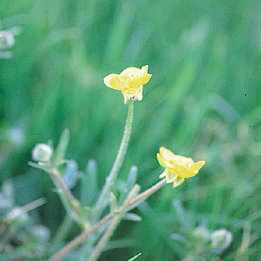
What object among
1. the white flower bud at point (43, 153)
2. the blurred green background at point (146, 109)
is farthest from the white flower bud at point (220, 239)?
the white flower bud at point (43, 153)

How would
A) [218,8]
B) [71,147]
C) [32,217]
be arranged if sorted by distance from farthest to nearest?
[218,8] → [71,147] → [32,217]

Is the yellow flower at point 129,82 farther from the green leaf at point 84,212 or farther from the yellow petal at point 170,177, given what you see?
the green leaf at point 84,212

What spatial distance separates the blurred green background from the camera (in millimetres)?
1244

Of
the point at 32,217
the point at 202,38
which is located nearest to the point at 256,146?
the point at 202,38

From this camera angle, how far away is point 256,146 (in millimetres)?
1513

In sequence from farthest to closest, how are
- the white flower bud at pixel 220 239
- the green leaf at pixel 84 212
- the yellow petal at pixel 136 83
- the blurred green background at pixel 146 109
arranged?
the blurred green background at pixel 146 109, the white flower bud at pixel 220 239, the green leaf at pixel 84 212, the yellow petal at pixel 136 83

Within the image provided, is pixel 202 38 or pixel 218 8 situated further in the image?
pixel 218 8

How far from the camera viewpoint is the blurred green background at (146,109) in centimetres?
124

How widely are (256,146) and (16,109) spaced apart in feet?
2.74

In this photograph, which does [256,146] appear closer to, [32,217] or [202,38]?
[202,38]

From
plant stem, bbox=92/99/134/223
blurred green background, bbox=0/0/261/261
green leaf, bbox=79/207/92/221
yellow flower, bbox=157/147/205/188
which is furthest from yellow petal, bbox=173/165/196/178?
blurred green background, bbox=0/0/261/261

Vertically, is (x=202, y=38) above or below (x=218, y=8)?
below

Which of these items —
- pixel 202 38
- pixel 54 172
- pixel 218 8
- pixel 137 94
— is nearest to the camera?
pixel 137 94

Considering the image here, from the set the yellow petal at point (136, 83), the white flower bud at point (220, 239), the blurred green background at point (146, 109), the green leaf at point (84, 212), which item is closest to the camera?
the yellow petal at point (136, 83)
